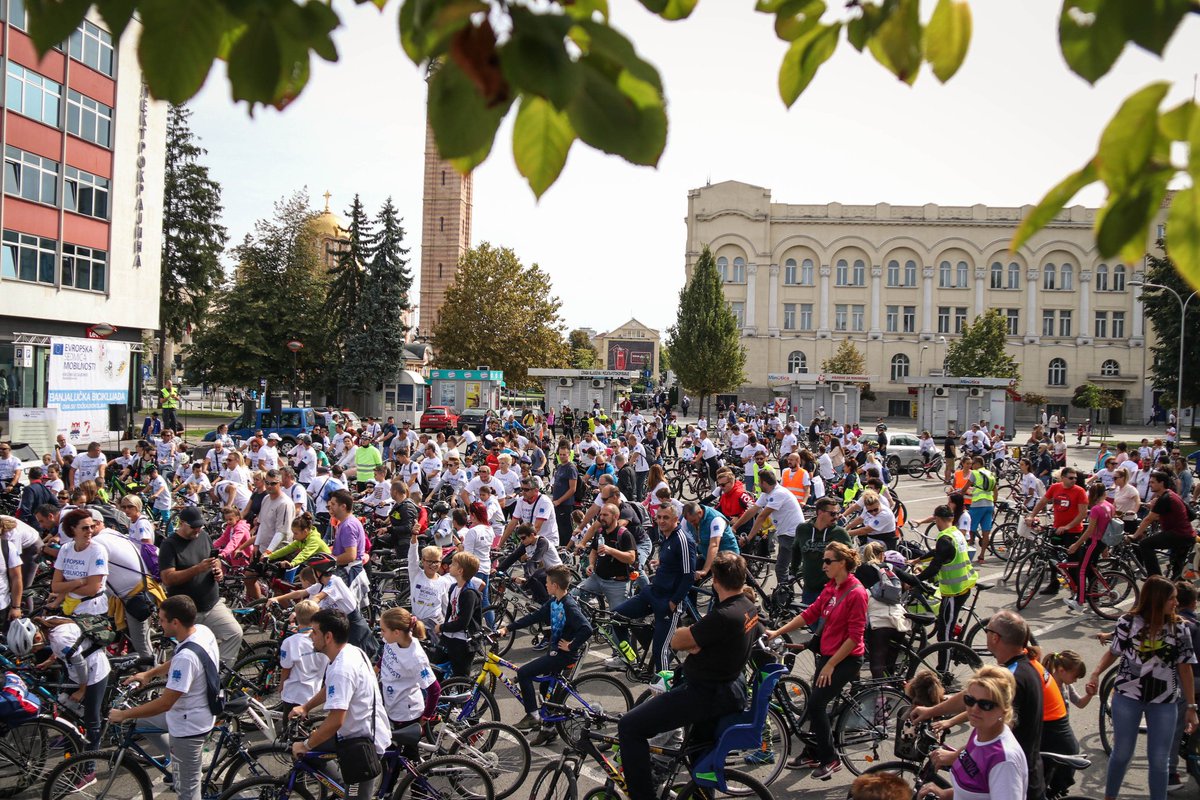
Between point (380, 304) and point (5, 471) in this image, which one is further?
point (380, 304)

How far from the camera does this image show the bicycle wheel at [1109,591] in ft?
38.3

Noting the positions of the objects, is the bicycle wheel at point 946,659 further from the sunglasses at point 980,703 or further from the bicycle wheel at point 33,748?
the bicycle wheel at point 33,748

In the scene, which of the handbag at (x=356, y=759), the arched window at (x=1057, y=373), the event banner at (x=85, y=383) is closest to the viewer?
the handbag at (x=356, y=759)

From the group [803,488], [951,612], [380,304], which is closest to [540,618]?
[951,612]

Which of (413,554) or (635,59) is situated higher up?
(635,59)

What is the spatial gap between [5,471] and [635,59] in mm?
17019

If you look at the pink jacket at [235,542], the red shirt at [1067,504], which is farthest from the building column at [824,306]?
the pink jacket at [235,542]

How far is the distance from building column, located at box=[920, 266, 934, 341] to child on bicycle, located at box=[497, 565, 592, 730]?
240 ft

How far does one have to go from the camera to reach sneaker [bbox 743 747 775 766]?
22.4 feet

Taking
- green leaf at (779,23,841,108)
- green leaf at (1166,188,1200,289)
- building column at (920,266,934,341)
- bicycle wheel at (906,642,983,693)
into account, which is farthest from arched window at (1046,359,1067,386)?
green leaf at (1166,188,1200,289)

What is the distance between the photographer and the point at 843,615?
675 centimetres

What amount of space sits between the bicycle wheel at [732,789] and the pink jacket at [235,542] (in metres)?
6.60

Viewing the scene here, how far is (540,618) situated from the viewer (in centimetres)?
832

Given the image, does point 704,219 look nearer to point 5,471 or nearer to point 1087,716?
point 5,471
